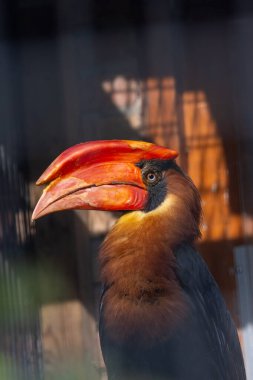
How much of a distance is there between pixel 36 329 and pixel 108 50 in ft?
1.58

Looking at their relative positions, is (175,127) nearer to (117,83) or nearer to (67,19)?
(117,83)

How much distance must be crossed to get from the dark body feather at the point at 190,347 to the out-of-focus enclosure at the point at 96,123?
0.12m

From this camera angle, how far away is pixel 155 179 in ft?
3.23

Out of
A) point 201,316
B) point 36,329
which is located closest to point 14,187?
point 36,329

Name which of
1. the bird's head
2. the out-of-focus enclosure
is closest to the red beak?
the bird's head

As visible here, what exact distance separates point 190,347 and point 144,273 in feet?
0.41

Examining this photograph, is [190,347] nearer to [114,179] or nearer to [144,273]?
[144,273]

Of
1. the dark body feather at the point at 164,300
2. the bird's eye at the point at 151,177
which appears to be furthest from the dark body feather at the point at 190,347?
the bird's eye at the point at 151,177

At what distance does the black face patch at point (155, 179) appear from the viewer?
0.96 m

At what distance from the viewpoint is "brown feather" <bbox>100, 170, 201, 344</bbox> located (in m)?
0.93

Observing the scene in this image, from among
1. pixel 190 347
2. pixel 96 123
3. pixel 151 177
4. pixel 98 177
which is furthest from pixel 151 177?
pixel 96 123

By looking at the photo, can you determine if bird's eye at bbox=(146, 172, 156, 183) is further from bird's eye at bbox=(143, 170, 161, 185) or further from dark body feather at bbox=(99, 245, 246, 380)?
dark body feather at bbox=(99, 245, 246, 380)

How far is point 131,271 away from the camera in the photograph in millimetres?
949

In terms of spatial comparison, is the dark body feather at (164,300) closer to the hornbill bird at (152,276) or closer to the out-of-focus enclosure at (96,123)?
the hornbill bird at (152,276)
